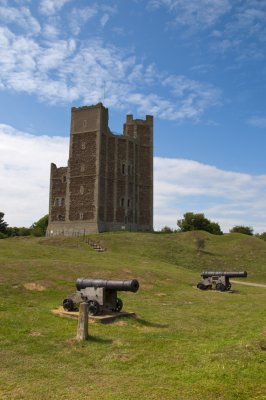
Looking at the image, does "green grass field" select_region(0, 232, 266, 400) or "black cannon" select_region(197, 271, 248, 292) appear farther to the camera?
"black cannon" select_region(197, 271, 248, 292)

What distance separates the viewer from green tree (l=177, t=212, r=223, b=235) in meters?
84.2

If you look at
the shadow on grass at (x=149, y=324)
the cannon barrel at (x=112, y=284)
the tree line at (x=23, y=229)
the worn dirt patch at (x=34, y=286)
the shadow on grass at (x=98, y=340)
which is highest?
the tree line at (x=23, y=229)

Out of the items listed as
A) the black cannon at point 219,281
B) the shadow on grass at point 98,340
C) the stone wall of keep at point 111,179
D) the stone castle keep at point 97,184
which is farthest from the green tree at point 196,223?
the shadow on grass at point 98,340

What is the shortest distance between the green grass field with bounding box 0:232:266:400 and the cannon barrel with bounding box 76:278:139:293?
1.08 m

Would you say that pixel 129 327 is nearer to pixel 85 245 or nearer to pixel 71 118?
pixel 85 245

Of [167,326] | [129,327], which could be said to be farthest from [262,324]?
[129,327]

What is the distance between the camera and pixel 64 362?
31.9ft

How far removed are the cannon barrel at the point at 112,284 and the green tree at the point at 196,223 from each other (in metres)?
69.5

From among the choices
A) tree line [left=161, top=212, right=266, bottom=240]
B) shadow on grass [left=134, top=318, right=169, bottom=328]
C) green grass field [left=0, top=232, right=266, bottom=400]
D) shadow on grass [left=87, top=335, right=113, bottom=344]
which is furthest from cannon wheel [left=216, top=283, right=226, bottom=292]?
tree line [left=161, top=212, right=266, bottom=240]

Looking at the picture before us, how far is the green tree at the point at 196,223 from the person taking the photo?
84.2 metres

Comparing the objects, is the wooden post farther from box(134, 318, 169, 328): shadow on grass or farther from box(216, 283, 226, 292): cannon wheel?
box(216, 283, 226, 292): cannon wheel

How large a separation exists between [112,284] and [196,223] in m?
71.1

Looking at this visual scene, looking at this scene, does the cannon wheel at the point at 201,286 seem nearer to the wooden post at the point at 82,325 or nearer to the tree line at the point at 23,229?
the wooden post at the point at 82,325

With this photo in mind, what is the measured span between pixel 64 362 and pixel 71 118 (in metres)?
52.9
